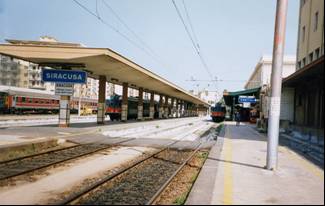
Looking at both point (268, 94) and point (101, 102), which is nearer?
point (268, 94)

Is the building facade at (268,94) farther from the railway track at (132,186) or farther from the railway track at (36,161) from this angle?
the railway track at (36,161)

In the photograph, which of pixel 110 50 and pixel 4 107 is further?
pixel 4 107

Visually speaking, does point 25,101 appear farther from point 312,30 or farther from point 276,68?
point 276,68

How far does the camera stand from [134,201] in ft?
23.6

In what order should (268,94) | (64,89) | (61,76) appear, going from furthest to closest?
1. (64,89)
2. (61,76)
3. (268,94)

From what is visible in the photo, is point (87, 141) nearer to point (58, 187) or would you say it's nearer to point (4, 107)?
point (58, 187)

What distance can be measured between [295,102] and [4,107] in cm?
4629

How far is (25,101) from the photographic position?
4741 cm

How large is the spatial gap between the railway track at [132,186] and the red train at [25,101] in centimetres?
3603

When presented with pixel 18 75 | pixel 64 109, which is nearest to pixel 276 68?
pixel 64 109

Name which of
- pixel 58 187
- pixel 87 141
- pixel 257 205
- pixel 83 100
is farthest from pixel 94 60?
pixel 83 100

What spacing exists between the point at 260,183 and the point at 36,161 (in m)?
7.44

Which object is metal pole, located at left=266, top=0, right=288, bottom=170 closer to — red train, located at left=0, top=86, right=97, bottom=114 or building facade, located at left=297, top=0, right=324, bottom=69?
building facade, located at left=297, top=0, right=324, bottom=69

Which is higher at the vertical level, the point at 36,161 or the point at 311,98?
the point at 311,98
